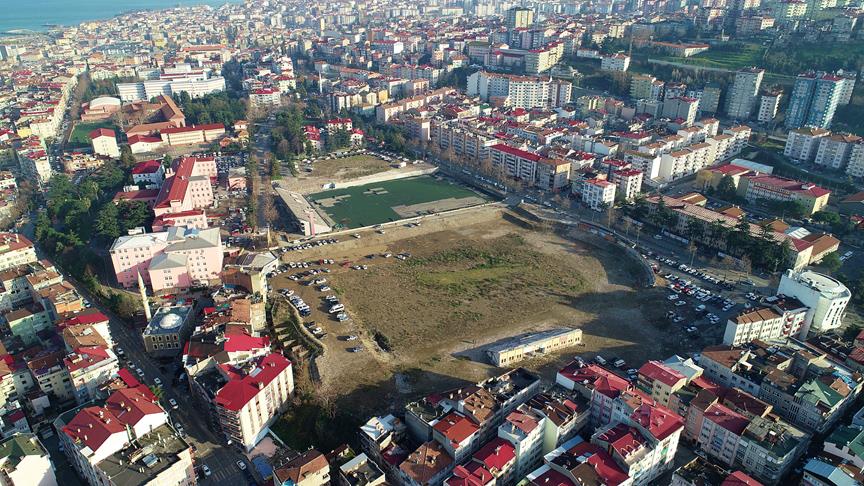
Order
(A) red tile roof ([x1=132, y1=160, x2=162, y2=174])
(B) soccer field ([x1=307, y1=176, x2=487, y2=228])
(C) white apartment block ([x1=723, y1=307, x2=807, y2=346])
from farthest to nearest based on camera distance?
(A) red tile roof ([x1=132, y1=160, x2=162, y2=174]) → (B) soccer field ([x1=307, y1=176, x2=487, y2=228]) → (C) white apartment block ([x1=723, y1=307, x2=807, y2=346])

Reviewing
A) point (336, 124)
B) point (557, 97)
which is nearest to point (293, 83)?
point (336, 124)

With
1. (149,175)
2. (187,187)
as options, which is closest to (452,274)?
(187,187)

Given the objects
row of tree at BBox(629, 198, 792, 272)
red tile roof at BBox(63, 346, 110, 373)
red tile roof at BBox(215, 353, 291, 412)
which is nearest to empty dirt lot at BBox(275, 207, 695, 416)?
red tile roof at BBox(215, 353, 291, 412)

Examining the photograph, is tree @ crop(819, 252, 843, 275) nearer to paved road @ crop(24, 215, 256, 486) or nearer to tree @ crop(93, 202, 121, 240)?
paved road @ crop(24, 215, 256, 486)

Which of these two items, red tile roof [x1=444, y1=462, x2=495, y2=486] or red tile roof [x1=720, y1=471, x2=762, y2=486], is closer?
red tile roof [x1=720, y1=471, x2=762, y2=486]

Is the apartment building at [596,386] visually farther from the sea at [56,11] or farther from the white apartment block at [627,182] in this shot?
the sea at [56,11]

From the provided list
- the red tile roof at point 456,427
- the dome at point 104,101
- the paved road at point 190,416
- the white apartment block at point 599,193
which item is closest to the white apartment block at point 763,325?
the red tile roof at point 456,427

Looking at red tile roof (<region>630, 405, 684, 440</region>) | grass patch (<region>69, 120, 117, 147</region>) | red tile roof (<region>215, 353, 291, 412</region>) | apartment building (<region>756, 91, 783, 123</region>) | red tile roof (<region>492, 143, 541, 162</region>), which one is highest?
apartment building (<region>756, 91, 783, 123</region>)
